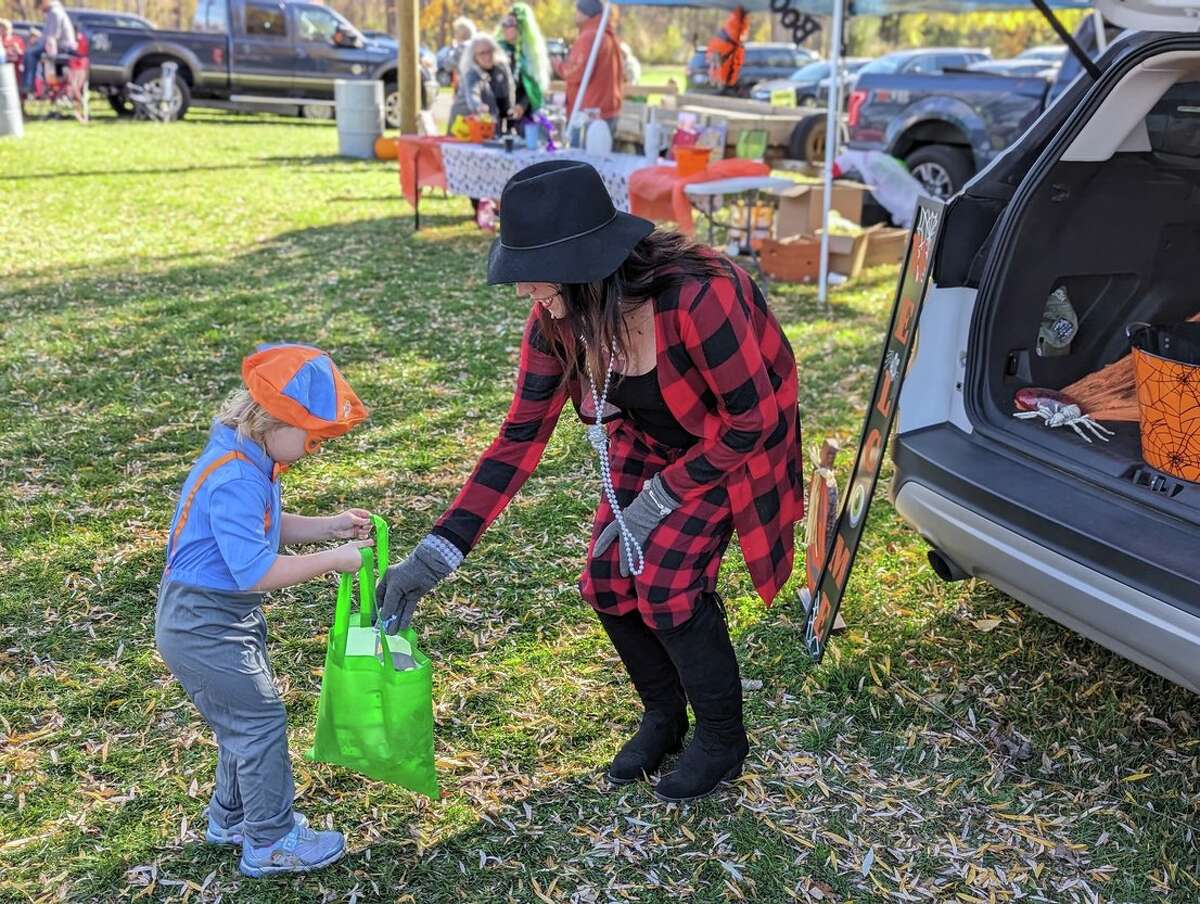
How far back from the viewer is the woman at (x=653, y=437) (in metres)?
2.14

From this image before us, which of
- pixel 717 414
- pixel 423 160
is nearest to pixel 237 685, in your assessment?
pixel 717 414

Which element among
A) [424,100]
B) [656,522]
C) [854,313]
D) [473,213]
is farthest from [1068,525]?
[424,100]

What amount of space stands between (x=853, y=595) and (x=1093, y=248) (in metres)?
1.36

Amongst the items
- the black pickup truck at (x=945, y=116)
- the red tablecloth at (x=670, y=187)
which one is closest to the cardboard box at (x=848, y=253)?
the red tablecloth at (x=670, y=187)

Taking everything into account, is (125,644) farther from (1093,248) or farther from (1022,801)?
(1093,248)

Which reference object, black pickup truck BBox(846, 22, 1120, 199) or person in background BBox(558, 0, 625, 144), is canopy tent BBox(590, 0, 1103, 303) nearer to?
person in background BBox(558, 0, 625, 144)

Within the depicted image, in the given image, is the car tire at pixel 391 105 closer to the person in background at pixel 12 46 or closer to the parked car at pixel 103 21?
the parked car at pixel 103 21

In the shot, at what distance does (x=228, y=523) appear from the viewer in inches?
85.5

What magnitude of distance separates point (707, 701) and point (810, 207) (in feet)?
21.5

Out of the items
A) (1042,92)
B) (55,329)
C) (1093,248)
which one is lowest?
(55,329)

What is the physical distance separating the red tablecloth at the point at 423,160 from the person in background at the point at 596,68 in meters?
1.49

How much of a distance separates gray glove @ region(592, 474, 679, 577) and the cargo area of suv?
116 centimetres

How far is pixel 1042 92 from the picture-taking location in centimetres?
901

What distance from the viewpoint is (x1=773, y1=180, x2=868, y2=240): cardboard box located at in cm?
845
